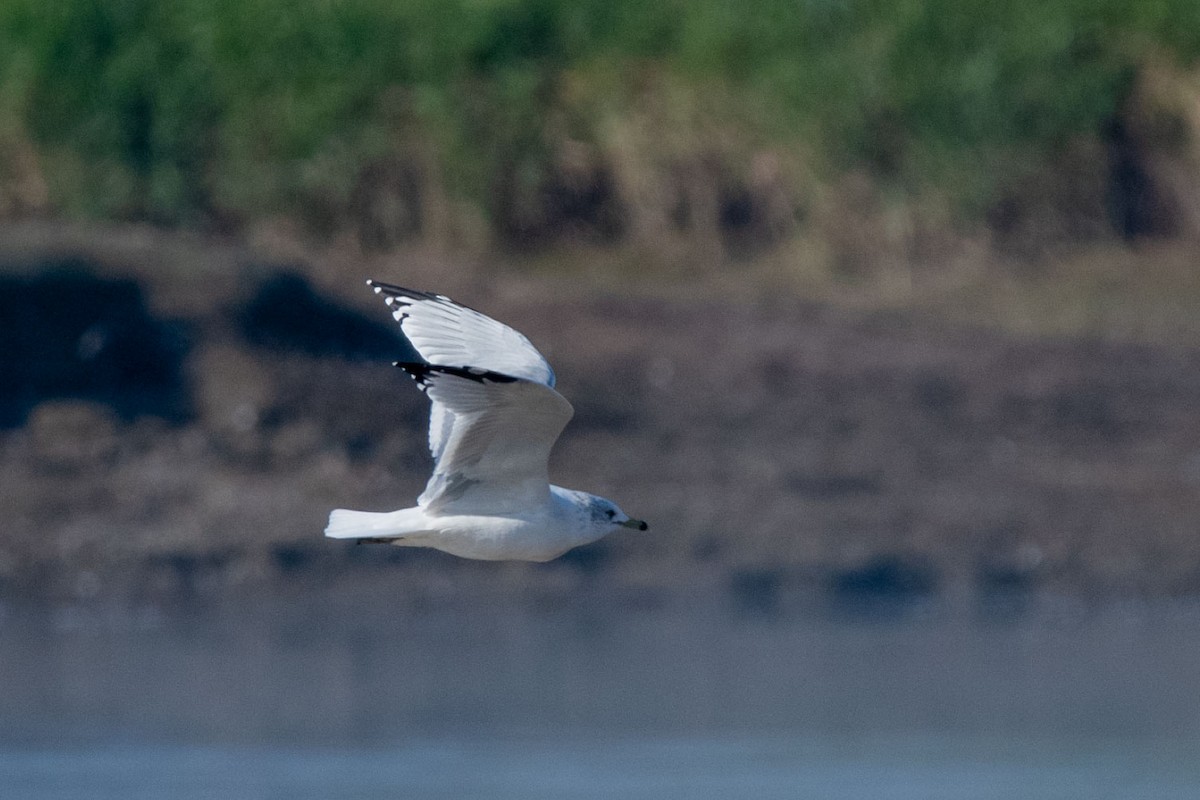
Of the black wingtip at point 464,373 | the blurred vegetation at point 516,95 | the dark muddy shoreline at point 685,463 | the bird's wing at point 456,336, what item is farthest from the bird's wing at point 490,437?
the blurred vegetation at point 516,95

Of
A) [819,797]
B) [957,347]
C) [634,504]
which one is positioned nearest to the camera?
[819,797]

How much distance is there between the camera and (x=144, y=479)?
54.7 feet

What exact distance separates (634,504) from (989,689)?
3.92 meters

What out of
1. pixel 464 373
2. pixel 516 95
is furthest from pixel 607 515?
pixel 516 95

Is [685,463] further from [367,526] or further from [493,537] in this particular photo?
[367,526]

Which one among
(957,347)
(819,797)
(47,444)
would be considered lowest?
(819,797)

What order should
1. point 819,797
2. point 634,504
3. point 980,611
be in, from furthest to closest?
point 634,504 → point 980,611 → point 819,797

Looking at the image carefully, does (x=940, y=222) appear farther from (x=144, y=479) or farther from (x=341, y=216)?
(x=144, y=479)

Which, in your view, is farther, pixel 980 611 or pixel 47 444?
pixel 47 444

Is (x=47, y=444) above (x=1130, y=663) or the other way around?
above

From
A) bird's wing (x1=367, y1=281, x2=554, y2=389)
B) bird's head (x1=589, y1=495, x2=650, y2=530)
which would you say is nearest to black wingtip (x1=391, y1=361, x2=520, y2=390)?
bird's wing (x1=367, y1=281, x2=554, y2=389)

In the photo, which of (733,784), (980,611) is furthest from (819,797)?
(980,611)

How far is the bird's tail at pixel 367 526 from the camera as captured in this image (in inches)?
335

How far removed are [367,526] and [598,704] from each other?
15.7ft
